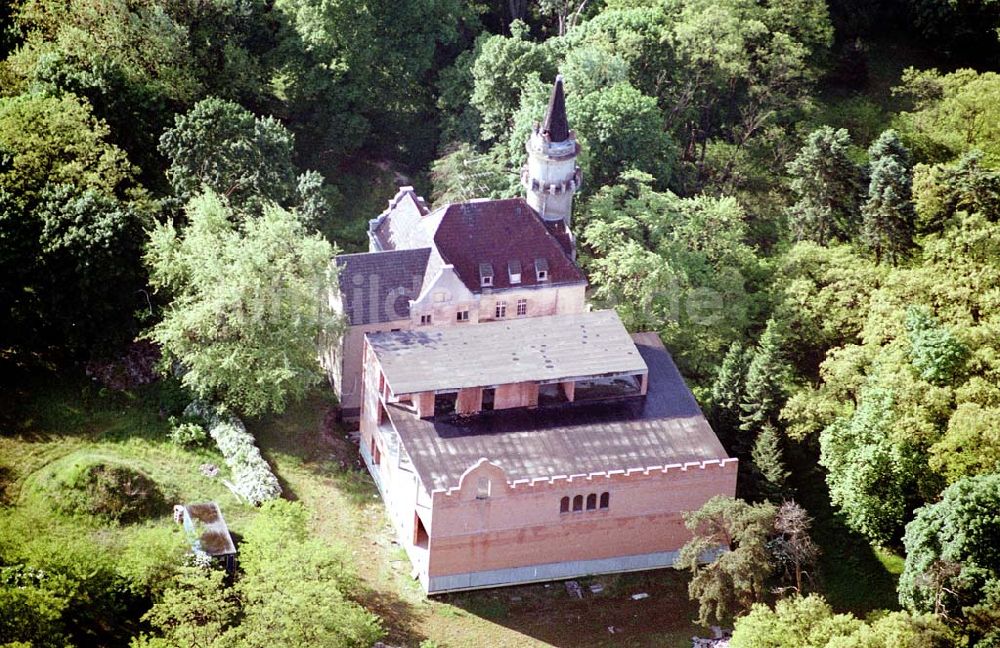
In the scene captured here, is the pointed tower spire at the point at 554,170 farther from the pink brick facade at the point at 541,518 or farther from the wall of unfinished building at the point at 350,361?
the pink brick facade at the point at 541,518

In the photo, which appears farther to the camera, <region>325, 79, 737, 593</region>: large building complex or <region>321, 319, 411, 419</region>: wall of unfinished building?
<region>321, 319, 411, 419</region>: wall of unfinished building

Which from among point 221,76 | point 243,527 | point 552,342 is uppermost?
point 221,76

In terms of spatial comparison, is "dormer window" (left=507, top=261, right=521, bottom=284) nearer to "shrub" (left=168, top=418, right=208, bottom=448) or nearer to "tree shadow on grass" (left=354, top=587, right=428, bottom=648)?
"shrub" (left=168, top=418, right=208, bottom=448)

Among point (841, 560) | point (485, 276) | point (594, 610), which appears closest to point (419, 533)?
point (594, 610)

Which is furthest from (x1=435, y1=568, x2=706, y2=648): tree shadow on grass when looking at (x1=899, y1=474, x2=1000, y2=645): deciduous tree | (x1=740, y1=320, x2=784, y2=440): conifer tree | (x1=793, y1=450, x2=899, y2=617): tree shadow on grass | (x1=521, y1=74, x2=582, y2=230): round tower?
(x1=521, y1=74, x2=582, y2=230): round tower

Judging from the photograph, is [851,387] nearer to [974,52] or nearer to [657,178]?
[657,178]

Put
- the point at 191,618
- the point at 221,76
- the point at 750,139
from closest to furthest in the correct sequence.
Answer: the point at 191,618, the point at 221,76, the point at 750,139

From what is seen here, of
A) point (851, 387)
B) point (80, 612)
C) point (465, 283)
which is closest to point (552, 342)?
point (465, 283)
